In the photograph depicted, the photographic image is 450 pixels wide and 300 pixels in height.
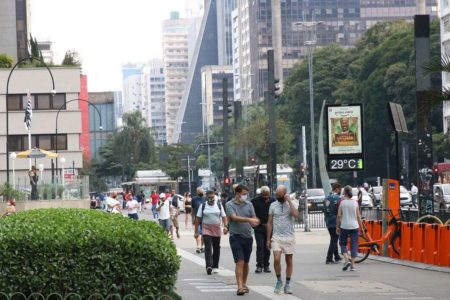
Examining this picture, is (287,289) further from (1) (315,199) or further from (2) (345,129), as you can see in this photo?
(1) (315,199)

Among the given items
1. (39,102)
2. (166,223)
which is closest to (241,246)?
(166,223)

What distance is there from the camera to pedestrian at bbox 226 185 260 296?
20516 mm

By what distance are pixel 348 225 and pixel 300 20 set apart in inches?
6407

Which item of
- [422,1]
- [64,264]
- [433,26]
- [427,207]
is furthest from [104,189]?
[64,264]

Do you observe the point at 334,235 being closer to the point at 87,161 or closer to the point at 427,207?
the point at 427,207

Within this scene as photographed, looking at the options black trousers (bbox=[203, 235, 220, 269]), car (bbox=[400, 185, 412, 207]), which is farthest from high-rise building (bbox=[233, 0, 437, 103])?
black trousers (bbox=[203, 235, 220, 269])

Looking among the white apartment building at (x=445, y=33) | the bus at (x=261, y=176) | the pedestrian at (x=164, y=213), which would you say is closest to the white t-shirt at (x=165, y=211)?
the pedestrian at (x=164, y=213)

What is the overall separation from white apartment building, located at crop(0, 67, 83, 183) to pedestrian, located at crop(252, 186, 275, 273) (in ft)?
188

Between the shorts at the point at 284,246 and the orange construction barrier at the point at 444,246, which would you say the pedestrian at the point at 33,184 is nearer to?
the orange construction barrier at the point at 444,246

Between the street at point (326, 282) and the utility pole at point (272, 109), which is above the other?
the utility pole at point (272, 109)

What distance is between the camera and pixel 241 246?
67.8 feet

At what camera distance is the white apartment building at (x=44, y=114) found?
80875 millimetres

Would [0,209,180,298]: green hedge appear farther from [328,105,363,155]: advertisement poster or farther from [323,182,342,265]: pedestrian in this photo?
[328,105,363,155]: advertisement poster

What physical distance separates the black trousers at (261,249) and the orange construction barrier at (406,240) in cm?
390
